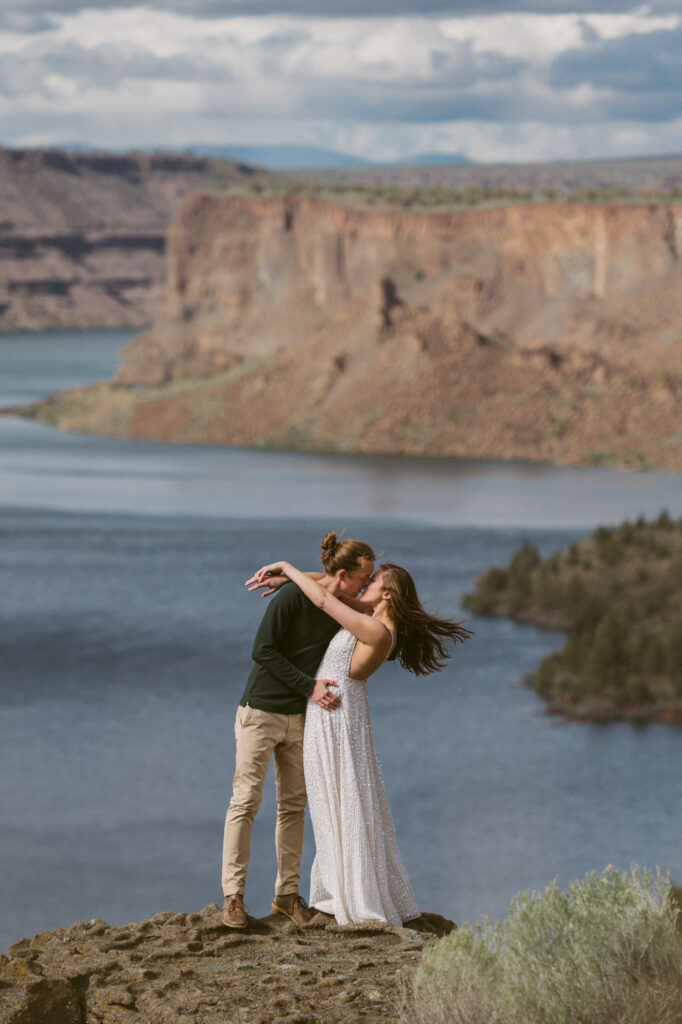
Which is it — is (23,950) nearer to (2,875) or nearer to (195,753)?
(2,875)

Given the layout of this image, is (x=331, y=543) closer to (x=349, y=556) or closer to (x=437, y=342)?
(x=349, y=556)

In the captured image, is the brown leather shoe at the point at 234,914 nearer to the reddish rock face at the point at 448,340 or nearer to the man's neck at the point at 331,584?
the man's neck at the point at 331,584

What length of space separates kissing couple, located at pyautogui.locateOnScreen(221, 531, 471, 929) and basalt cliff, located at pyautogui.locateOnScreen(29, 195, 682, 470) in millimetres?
70668

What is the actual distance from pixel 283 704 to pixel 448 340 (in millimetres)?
76670

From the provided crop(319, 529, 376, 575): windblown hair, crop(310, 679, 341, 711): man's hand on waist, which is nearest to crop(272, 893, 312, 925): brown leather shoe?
crop(310, 679, 341, 711): man's hand on waist

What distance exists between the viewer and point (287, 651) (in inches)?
396

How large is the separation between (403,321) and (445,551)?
2656cm

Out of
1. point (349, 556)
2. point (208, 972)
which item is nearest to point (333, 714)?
point (349, 556)

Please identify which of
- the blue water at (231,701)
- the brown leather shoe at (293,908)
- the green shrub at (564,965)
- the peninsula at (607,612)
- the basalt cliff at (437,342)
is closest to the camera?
the green shrub at (564,965)

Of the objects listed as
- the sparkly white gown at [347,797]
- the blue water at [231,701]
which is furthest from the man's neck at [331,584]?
the blue water at [231,701]

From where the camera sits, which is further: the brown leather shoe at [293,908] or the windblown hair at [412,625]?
the brown leather shoe at [293,908]

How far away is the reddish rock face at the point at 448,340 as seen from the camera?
268 feet

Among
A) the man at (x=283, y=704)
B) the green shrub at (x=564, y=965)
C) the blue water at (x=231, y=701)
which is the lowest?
the blue water at (x=231, y=701)

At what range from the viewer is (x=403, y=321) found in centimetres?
8856
